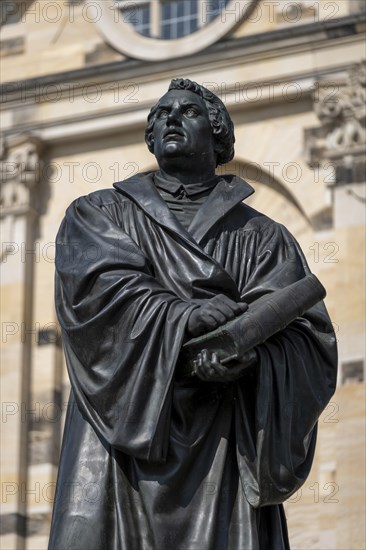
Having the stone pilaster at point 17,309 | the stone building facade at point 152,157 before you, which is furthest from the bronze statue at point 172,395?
the stone pilaster at point 17,309

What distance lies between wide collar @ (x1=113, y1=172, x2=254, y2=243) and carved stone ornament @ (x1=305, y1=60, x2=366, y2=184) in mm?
10981

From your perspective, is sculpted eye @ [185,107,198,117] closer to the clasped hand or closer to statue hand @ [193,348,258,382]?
the clasped hand

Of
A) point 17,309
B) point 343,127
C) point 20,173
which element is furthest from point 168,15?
point 17,309

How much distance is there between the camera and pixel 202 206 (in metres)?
6.86

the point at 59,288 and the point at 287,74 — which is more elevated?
the point at 59,288

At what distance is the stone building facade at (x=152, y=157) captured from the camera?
17.4 metres

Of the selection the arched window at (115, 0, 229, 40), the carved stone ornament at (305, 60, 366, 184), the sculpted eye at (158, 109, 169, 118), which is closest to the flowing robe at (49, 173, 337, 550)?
the sculpted eye at (158, 109, 169, 118)

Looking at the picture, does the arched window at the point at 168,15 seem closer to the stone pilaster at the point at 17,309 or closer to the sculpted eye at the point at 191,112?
the stone pilaster at the point at 17,309

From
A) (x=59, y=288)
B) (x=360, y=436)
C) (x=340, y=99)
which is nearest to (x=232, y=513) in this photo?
(x=59, y=288)

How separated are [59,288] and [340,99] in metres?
11.7

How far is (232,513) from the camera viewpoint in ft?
21.0

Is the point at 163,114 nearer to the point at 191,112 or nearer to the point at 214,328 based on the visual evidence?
the point at 191,112

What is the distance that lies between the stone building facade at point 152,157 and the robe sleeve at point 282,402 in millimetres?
10168

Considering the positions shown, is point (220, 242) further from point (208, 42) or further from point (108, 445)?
point (208, 42)
